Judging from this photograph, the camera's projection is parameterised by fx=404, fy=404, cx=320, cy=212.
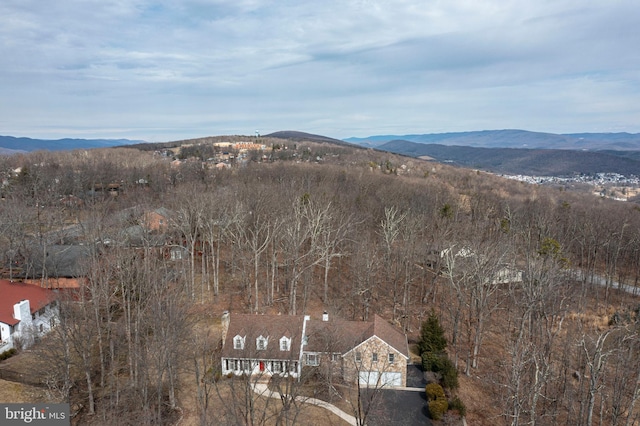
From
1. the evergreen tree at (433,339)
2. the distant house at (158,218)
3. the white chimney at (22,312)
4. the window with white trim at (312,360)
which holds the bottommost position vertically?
the window with white trim at (312,360)

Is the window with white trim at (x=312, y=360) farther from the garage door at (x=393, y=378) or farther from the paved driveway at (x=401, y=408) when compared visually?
the garage door at (x=393, y=378)

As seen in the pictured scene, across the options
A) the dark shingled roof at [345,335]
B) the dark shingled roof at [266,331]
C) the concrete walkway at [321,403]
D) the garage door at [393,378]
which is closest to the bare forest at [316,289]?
the concrete walkway at [321,403]

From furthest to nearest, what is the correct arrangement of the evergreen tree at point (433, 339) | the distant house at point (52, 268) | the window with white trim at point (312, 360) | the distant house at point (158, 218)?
the distant house at point (158, 218)
the distant house at point (52, 268)
the evergreen tree at point (433, 339)
the window with white trim at point (312, 360)

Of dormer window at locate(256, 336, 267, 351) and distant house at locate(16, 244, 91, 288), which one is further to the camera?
distant house at locate(16, 244, 91, 288)

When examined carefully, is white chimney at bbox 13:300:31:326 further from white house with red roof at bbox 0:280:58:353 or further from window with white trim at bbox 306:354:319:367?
window with white trim at bbox 306:354:319:367

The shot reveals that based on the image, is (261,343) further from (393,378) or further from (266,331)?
(393,378)

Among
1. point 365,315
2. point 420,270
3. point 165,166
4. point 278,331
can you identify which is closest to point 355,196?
point 420,270

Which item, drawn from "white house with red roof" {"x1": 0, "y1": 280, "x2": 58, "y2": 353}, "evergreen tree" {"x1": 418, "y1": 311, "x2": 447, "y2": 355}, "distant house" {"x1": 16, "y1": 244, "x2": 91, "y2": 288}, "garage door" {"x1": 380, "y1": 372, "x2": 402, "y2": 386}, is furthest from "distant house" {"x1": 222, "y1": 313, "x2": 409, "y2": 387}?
"distant house" {"x1": 16, "y1": 244, "x2": 91, "y2": 288}
